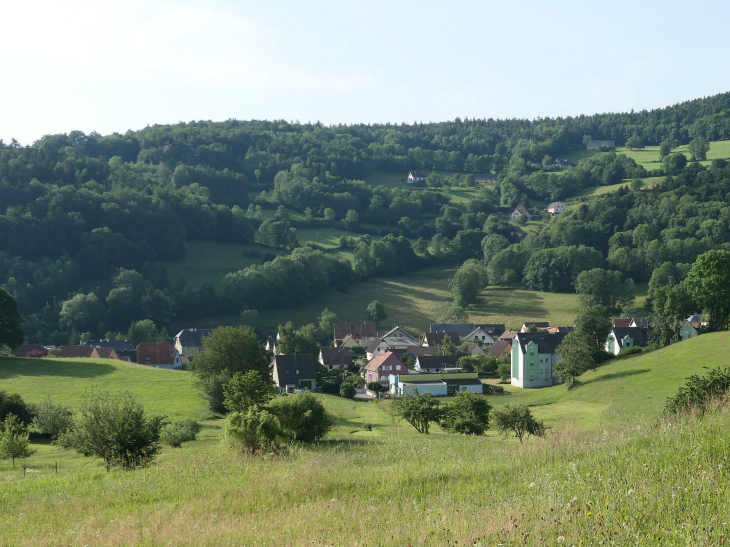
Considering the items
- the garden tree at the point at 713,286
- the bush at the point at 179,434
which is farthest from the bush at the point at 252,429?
the garden tree at the point at 713,286

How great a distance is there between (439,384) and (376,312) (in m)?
40.9

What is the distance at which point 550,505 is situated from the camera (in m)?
8.23

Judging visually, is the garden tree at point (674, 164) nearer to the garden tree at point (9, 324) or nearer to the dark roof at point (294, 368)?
the dark roof at point (294, 368)

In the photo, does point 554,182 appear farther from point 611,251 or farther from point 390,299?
Result: point 390,299

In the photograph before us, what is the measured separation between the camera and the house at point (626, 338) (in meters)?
78.4

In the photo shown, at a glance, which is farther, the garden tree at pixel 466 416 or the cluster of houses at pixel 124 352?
the cluster of houses at pixel 124 352

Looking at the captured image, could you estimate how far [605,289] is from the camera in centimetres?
10719

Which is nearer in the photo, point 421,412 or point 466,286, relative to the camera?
point 421,412

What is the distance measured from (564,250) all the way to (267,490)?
11640 centimetres

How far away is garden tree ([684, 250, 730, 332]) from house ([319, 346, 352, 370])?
136ft

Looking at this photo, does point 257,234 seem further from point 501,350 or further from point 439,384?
point 439,384

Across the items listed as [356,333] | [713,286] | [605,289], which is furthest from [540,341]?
[605,289]

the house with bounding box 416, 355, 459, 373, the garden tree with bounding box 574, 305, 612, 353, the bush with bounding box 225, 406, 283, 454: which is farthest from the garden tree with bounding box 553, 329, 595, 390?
the bush with bounding box 225, 406, 283, 454

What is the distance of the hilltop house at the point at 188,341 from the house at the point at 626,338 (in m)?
53.1
